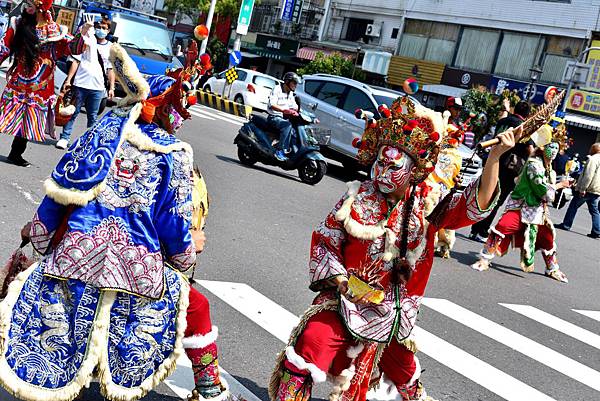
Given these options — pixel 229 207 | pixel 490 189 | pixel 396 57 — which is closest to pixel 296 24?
pixel 396 57

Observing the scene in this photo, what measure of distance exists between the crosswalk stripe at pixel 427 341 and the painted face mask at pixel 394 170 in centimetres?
208

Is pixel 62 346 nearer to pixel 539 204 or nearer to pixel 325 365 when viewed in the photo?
pixel 325 365

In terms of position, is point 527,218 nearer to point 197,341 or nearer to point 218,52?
point 197,341

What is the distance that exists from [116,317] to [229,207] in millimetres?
6451

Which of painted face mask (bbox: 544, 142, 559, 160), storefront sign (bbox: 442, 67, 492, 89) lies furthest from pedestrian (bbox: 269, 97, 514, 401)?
storefront sign (bbox: 442, 67, 492, 89)

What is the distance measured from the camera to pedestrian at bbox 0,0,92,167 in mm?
8750

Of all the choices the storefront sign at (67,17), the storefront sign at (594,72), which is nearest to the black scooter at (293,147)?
the storefront sign at (67,17)

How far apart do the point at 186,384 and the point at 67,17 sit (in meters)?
20.4

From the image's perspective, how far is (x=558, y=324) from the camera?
26.1 ft

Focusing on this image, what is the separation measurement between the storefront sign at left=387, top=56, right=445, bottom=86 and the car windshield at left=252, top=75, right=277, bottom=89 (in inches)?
454

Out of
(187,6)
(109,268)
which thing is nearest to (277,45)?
(187,6)

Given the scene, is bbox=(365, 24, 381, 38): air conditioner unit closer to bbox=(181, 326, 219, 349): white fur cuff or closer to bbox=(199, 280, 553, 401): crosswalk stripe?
bbox=(199, 280, 553, 401): crosswalk stripe

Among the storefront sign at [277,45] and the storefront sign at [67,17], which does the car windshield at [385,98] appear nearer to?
the storefront sign at [67,17]

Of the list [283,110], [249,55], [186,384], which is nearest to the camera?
[186,384]
